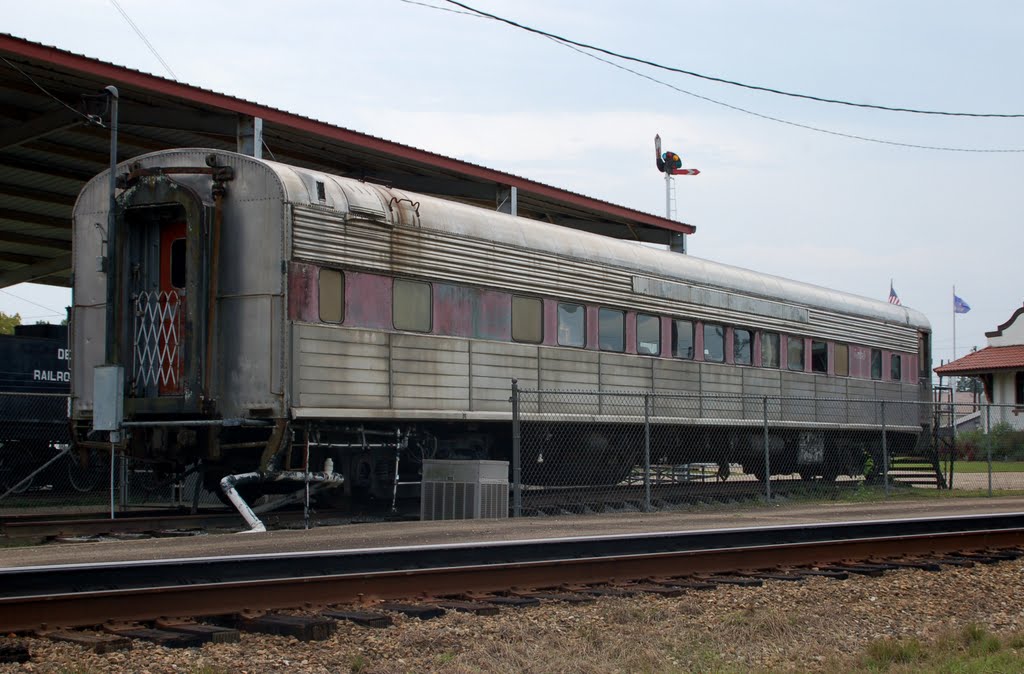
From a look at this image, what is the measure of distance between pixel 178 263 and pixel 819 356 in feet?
45.3

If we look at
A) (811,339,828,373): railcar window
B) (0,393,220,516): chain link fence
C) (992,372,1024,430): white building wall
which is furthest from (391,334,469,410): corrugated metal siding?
(992,372,1024,430): white building wall

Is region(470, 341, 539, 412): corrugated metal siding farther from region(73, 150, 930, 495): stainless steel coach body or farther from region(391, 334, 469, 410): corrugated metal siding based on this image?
region(391, 334, 469, 410): corrugated metal siding

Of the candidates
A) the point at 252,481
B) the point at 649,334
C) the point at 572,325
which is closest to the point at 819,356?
the point at 649,334

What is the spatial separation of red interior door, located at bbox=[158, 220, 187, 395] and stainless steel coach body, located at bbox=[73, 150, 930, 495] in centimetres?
2

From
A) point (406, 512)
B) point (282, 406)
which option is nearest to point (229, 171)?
point (282, 406)

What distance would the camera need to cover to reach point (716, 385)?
20703mm

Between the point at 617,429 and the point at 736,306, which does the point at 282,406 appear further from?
the point at 736,306

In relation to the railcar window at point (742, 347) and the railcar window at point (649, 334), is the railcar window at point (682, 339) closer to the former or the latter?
the railcar window at point (649, 334)

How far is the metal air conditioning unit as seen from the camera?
14.9 m

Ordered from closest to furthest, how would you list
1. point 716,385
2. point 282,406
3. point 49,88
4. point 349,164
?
point 282,406 → point 49,88 → point 716,385 → point 349,164

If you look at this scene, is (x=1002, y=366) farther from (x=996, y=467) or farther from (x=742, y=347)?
(x=742, y=347)

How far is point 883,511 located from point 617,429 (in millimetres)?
4057

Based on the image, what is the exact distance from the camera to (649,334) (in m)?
19.2

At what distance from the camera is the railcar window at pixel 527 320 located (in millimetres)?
16609
